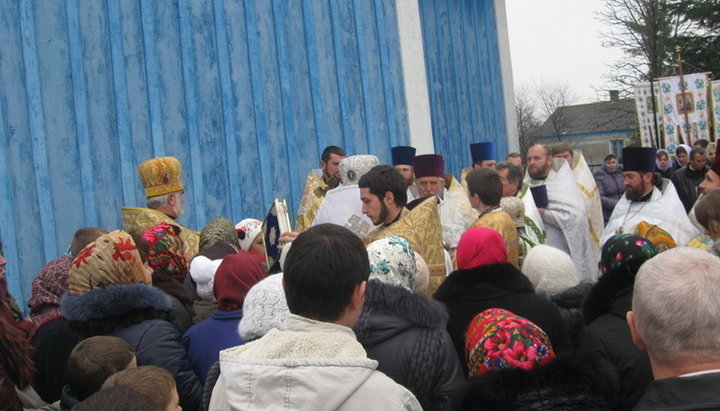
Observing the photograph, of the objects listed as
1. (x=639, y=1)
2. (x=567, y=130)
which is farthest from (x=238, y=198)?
(x=567, y=130)

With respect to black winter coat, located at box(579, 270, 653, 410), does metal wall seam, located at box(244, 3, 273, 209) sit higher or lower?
higher

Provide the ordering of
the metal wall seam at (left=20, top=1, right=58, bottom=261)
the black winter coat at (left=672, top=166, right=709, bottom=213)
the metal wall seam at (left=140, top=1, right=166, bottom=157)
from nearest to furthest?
the metal wall seam at (left=20, top=1, right=58, bottom=261) < the metal wall seam at (left=140, top=1, right=166, bottom=157) < the black winter coat at (left=672, top=166, right=709, bottom=213)

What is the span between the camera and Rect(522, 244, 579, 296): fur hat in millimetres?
4039

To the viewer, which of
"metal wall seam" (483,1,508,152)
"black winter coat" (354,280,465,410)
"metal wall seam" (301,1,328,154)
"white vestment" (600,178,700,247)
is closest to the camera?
"black winter coat" (354,280,465,410)

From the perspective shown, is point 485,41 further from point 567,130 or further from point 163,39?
point 567,130

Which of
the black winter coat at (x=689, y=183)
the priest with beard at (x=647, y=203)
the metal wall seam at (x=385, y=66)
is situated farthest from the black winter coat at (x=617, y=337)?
the black winter coat at (x=689, y=183)

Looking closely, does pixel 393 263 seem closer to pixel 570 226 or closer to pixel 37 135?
pixel 37 135

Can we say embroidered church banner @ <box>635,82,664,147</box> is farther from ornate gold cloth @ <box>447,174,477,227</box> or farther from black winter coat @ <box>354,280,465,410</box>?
black winter coat @ <box>354,280,465,410</box>

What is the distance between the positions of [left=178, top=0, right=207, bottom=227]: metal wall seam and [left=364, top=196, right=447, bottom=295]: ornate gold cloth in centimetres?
281

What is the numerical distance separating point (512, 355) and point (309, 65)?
5873mm

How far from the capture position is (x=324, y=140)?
8273 mm

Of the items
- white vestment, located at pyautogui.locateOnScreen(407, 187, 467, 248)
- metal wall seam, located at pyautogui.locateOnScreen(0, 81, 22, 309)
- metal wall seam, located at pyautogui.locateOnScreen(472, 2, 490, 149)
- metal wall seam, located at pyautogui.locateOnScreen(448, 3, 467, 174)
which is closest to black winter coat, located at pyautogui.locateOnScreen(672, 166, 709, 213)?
metal wall seam, located at pyautogui.locateOnScreen(472, 2, 490, 149)

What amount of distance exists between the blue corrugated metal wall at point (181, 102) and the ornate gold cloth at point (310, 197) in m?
0.52

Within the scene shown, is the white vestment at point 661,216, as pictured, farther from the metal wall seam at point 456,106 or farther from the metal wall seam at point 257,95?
the metal wall seam at point 456,106
